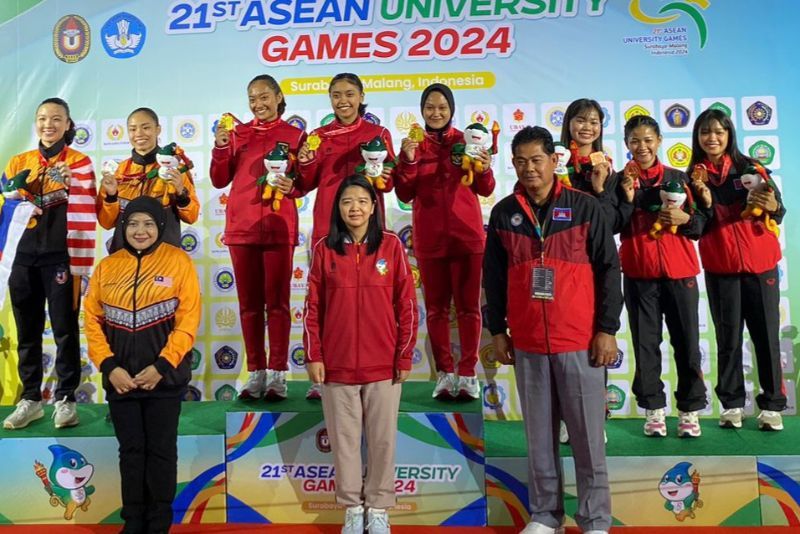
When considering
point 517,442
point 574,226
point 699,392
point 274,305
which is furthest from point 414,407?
point 699,392

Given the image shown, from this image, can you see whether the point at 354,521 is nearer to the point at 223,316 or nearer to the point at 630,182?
the point at 223,316

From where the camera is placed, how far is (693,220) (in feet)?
11.1

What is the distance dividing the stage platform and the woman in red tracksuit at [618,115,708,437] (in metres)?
0.24

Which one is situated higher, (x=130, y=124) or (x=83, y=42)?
(x=83, y=42)

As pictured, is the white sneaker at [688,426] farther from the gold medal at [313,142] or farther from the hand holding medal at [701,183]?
the gold medal at [313,142]

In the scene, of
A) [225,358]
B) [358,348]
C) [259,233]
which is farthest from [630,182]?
[225,358]

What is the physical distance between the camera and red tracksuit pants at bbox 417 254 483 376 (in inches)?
140

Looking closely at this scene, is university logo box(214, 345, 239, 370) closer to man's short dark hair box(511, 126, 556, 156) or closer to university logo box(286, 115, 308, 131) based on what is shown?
university logo box(286, 115, 308, 131)

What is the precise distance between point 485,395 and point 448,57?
83.2 inches

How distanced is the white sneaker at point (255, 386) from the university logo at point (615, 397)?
2.09 meters

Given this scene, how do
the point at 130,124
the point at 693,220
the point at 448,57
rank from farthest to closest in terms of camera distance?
1. the point at 448,57
2. the point at 130,124
3. the point at 693,220

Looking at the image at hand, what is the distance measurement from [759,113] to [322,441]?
3196 mm

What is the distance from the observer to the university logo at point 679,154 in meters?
4.16

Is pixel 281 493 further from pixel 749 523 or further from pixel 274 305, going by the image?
pixel 749 523
